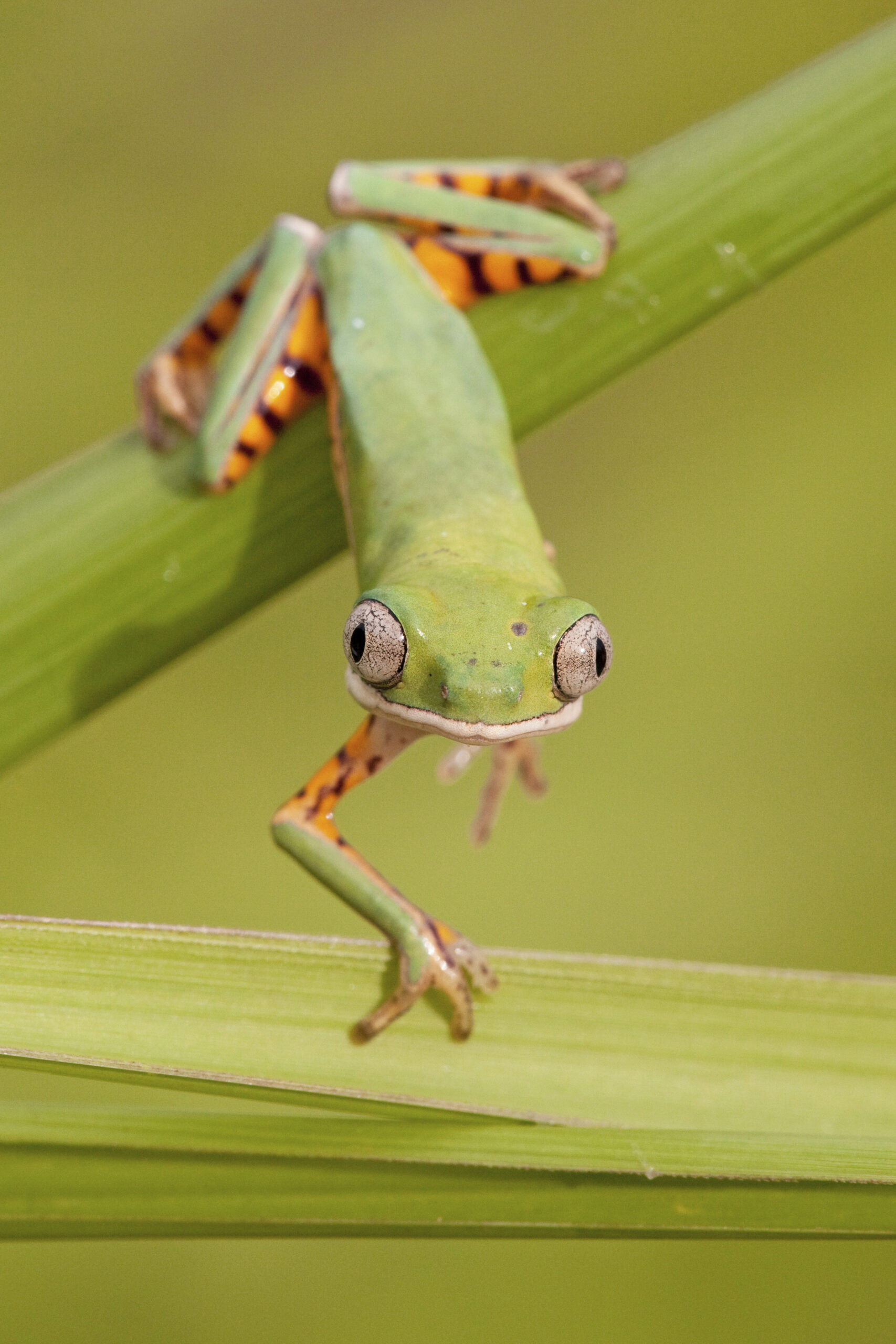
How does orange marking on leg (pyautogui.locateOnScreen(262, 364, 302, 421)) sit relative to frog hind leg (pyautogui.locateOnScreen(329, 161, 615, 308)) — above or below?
below

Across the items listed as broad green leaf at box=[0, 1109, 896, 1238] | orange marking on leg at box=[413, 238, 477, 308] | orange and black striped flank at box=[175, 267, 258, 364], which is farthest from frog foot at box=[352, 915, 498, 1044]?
orange and black striped flank at box=[175, 267, 258, 364]

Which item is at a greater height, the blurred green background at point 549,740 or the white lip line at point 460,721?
the blurred green background at point 549,740

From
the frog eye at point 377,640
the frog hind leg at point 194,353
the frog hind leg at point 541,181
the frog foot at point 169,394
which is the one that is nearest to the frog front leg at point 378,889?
the frog eye at point 377,640

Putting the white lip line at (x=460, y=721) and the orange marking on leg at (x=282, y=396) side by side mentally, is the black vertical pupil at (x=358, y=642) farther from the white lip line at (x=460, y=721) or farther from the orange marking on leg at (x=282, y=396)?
the orange marking on leg at (x=282, y=396)

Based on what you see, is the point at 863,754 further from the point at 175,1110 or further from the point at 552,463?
the point at 175,1110

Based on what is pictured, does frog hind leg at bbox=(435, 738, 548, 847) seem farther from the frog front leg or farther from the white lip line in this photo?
the white lip line
